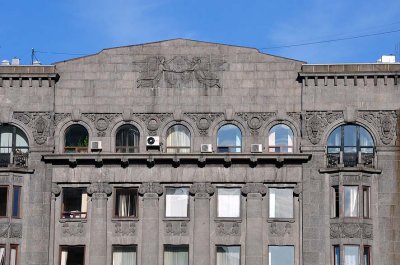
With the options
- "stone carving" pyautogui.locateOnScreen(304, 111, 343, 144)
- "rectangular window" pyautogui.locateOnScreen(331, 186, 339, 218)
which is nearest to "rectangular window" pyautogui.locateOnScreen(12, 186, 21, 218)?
"stone carving" pyautogui.locateOnScreen(304, 111, 343, 144)

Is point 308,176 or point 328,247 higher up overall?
point 308,176

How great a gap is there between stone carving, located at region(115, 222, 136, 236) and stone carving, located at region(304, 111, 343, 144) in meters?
9.62

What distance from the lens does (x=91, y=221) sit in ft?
173

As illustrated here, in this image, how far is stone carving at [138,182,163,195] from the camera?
52.8 m

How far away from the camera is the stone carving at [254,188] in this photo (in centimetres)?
5256

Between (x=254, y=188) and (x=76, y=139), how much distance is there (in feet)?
30.1

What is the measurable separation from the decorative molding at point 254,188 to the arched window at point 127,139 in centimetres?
572

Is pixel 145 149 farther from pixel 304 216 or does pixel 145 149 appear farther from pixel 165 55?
pixel 304 216

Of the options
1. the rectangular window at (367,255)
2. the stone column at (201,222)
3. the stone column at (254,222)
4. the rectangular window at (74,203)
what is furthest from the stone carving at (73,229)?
the rectangular window at (367,255)

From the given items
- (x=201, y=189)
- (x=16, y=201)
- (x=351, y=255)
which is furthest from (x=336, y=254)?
(x=16, y=201)

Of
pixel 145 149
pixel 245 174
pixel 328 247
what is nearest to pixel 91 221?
pixel 145 149

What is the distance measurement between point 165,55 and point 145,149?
16.0ft

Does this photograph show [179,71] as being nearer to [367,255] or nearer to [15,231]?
[15,231]

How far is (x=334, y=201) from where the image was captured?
5225 cm
